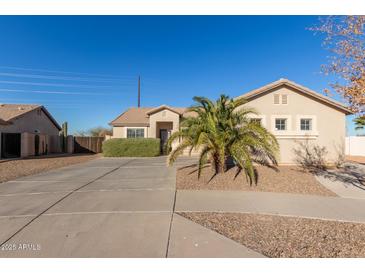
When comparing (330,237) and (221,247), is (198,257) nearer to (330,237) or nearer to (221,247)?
(221,247)

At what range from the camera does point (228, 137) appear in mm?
7363

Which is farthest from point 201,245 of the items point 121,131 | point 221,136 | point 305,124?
point 121,131

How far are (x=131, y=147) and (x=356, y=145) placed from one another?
857 inches

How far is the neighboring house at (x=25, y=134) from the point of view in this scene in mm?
17344

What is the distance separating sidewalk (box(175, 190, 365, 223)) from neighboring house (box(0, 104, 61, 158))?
1858 cm

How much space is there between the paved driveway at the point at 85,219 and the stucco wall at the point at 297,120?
7228mm

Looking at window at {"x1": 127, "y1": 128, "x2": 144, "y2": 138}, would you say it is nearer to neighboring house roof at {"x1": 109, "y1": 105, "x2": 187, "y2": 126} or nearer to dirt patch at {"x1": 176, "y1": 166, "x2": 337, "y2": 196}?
neighboring house roof at {"x1": 109, "y1": 105, "x2": 187, "y2": 126}

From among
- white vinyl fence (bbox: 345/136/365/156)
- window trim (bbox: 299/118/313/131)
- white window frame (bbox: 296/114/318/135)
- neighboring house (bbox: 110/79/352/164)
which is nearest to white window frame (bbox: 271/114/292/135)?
neighboring house (bbox: 110/79/352/164)

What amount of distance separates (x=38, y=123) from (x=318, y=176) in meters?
25.4

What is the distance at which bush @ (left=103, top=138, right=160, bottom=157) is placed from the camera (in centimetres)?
1697

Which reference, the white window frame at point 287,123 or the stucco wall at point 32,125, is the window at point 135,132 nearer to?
the stucco wall at point 32,125

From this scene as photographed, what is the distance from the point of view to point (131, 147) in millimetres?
17031

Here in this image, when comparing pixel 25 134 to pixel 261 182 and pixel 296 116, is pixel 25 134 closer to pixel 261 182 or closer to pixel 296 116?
pixel 261 182
